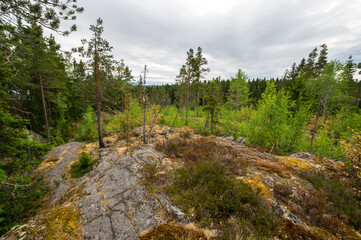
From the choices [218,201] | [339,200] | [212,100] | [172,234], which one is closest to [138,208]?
[172,234]

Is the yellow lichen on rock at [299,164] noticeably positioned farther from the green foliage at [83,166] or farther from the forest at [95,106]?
the green foliage at [83,166]

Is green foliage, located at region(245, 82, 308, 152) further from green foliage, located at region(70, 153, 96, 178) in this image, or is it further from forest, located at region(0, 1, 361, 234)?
green foliage, located at region(70, 153, 96, 178)

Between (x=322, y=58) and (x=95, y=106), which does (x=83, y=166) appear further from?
(x=322, y=58)

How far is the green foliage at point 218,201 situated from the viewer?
2780 mm

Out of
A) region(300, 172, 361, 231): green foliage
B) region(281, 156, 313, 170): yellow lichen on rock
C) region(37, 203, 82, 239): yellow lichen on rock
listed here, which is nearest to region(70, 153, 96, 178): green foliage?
region(37, 203, 82, 239): yellow lichen on rock

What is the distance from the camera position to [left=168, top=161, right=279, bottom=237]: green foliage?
9.12ft

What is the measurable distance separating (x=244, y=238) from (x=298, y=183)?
3896 millimetres

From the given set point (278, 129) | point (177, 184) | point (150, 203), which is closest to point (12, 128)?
point (150, 203)

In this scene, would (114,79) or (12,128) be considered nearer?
(12,128)

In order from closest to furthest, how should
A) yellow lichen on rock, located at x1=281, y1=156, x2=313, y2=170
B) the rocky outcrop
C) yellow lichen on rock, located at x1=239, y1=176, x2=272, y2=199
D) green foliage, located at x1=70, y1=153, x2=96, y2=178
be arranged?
the rocky outcrop → yellow lichen on rock, located at x1=239, y1=176, x2=272, y2=199 → yellow lichen on rock, located at x1=281, y1=156, x2=313, y2=170 → green foliage, located at x1=70, y1=153, x2=96, y2=178

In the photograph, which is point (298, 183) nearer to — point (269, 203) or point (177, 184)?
point (269, 203)

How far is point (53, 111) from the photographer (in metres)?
18.9

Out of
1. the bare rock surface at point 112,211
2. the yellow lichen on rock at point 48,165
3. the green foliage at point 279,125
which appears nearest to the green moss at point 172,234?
the bare rock surface at point 112,211

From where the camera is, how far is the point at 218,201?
10.4 feet
